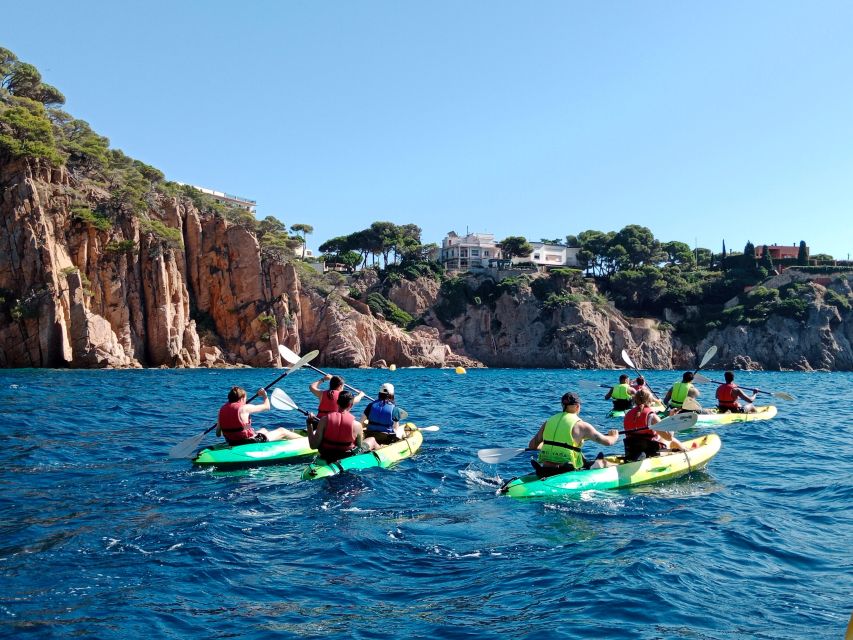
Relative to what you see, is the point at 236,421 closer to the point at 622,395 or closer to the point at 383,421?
the point at 383,421

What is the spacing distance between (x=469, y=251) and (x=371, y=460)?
9250cm

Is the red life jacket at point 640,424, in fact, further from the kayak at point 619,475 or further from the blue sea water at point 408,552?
the blue sea water at point 408,552

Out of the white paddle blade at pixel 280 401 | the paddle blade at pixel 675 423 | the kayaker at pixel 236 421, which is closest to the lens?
the paddle blade at pixel 675 423

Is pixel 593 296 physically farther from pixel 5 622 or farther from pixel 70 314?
pixel 5 622

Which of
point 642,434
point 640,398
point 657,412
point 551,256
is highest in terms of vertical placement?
point 551,256

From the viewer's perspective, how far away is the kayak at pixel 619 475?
415 inches

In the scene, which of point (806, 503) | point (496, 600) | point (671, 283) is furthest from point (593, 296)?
point (496, 600)

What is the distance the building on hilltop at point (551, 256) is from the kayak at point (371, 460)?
86.4 meters

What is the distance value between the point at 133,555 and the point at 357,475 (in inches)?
204

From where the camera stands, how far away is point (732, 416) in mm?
21297

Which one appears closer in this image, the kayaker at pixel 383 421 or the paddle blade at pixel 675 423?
the paddle blade at pixel 675 423

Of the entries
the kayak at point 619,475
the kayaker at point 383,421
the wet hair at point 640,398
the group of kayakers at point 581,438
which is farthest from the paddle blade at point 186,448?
the wet hair at point 640,398

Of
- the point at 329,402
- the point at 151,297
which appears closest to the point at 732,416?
the point at 329,402

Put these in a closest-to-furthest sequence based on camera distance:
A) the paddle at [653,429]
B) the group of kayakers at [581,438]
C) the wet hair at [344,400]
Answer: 1. the group of kayakers at [581,438]
2. the wet hair at [344,400]
3. the paddle at [653,429]
